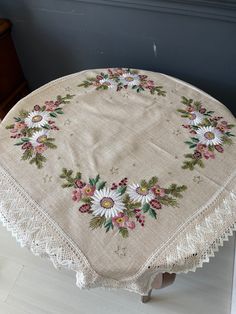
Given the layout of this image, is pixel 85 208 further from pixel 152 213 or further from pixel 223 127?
pixel 223 127

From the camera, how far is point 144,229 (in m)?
0.71

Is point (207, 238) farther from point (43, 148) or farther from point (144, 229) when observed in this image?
point (43, 148)

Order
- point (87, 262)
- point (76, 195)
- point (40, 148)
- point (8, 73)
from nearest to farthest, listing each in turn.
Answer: point (87, 262) < point (76, 195) < point (40, 148) < point (8, 73)

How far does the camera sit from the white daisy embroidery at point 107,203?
738 millimetres

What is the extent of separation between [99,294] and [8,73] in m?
1.12

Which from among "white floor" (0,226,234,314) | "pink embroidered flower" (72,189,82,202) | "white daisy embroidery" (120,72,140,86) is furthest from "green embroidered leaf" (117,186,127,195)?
"white floor" (0,226,234,314)

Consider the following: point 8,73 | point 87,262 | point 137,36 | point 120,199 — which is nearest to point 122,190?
point 120,199

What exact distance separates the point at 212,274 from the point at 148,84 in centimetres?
77

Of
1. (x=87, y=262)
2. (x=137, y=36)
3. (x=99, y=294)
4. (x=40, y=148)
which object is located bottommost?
→ (x=99, y=294)

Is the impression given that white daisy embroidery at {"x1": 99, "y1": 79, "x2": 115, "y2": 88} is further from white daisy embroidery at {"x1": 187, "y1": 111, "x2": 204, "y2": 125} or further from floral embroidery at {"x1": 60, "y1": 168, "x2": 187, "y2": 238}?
floral embroidery at {"x1": 60, "y1": 168, "x2": 187, "y2": 238}

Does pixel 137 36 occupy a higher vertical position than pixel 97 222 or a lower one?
higher

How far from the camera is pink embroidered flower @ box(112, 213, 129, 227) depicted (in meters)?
0.72

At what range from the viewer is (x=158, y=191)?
30.5 inches

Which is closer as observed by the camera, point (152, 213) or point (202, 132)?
point (152, 213)
